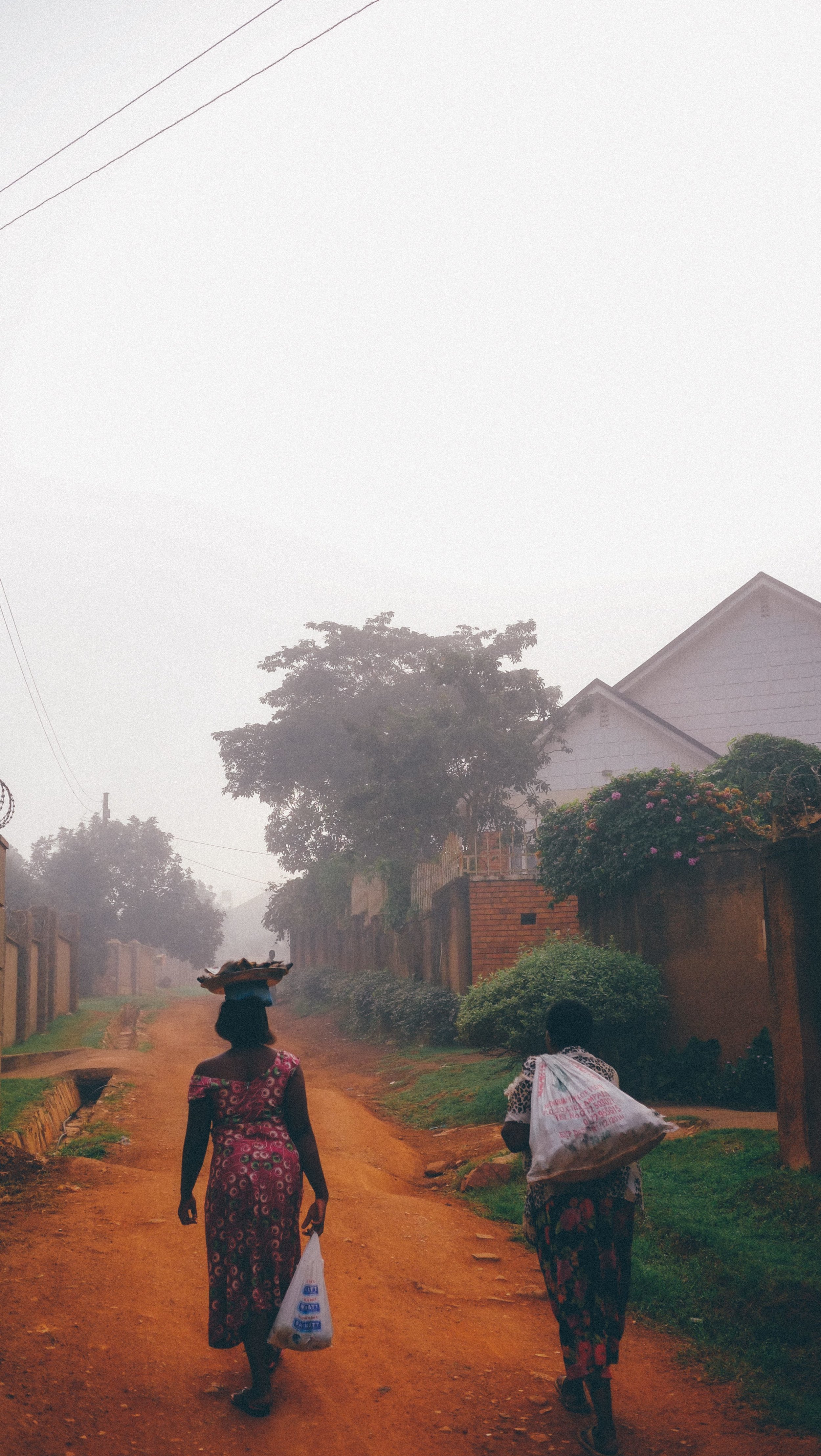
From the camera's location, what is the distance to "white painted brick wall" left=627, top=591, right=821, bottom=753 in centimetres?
2598

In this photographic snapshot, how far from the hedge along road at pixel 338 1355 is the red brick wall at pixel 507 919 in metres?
8.78

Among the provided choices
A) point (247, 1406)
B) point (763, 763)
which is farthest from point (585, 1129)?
point (763, 763)

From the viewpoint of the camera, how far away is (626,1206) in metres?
4.02

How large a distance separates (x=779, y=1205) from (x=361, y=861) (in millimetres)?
27214

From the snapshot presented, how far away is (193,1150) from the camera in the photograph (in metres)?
4.18

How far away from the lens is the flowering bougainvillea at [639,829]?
467 inches

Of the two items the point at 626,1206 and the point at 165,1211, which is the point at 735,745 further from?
the point at 626,1206

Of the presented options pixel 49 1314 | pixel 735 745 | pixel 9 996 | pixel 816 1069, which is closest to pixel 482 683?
pixel 735 745

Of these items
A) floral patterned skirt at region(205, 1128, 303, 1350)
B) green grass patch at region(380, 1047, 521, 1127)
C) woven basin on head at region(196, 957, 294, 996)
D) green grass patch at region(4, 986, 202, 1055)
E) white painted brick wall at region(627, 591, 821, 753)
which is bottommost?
green grass patch at region(4, 986, 202, 1055)

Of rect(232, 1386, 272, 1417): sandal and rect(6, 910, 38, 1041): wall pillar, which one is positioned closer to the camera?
rect(232, 1386, 272, 1417): sandal

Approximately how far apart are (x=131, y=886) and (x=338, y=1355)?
4807 cm

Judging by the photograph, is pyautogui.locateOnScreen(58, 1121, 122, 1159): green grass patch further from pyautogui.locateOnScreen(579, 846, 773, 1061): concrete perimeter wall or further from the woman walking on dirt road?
pyautogui.locateOnScreen(579, 846, 773, 1061): concrete perimeter wall

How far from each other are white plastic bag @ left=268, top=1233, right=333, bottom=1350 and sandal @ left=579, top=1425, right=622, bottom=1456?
1032 mm

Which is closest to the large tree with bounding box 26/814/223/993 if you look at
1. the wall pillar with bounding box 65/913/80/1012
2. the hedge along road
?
the wall pillar with bounding box 65/913/80/1012
